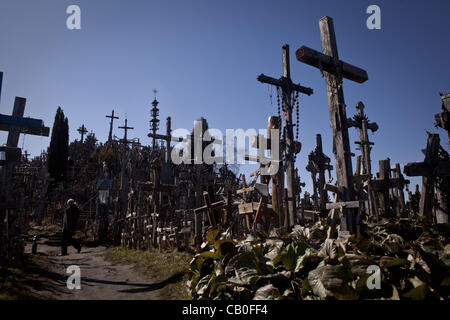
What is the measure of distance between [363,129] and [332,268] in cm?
1038

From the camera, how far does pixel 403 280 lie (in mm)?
2953

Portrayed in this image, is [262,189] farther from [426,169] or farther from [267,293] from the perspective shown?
[267,293]

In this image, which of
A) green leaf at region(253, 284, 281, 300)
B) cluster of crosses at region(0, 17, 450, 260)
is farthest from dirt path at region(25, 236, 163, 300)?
green leaf at region(253, 284, 281, 300)

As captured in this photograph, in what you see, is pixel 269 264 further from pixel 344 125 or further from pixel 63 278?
pixel 63 278

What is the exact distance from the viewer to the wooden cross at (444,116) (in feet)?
20.0

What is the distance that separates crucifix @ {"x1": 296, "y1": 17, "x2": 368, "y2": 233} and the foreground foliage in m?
0.83

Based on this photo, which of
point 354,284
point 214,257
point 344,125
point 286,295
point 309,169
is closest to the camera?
point 354,284

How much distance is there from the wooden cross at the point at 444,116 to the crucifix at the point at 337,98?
1862mm

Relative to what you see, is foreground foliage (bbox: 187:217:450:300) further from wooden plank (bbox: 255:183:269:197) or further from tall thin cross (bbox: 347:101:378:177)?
tall thin cross (bbox: 347:101:378:177)

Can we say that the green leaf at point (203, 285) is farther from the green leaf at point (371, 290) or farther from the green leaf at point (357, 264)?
the green leaf at point (371, 290)

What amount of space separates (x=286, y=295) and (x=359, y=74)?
18.5ft

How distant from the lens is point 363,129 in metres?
12.1

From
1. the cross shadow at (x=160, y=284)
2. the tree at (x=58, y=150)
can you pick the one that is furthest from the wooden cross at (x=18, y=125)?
the tree at (x=58, y=150)
